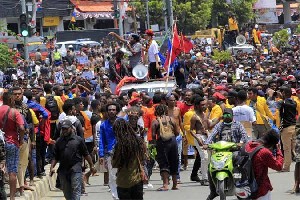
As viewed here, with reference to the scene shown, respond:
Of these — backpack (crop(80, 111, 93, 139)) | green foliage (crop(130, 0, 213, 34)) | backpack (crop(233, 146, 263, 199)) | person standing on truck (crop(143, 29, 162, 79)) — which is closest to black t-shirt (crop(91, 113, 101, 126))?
backpack (crop(80, 111, 93, 139))

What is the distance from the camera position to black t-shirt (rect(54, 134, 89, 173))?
13.4 m

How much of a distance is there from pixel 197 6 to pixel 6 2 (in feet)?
50.2

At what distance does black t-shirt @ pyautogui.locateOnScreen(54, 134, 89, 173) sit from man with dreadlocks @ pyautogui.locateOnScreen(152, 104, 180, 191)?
3.47m

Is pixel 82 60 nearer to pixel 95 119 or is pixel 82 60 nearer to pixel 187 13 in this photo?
pixel 95 119

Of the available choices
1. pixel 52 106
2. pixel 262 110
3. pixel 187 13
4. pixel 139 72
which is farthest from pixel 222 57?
pixel 187 13

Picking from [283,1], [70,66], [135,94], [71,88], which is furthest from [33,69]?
[283,1]

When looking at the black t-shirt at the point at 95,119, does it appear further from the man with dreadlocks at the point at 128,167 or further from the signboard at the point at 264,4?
the signboard at the point at 264,4

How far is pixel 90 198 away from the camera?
16578 mm

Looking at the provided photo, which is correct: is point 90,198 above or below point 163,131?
below

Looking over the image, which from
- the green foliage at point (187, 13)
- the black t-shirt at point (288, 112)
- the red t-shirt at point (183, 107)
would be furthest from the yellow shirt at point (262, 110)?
the green foliage at point (187, 13)

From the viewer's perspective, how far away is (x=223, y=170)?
44.4 feet

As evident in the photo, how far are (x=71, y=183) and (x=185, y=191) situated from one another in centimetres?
375

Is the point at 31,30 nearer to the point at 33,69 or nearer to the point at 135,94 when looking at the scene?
the point at 33,69

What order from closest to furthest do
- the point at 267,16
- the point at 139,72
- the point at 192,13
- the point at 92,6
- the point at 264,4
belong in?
the point at 139,72, the point at 192,13, the point at 92,6, the point at 264,4, the point at 267,16
